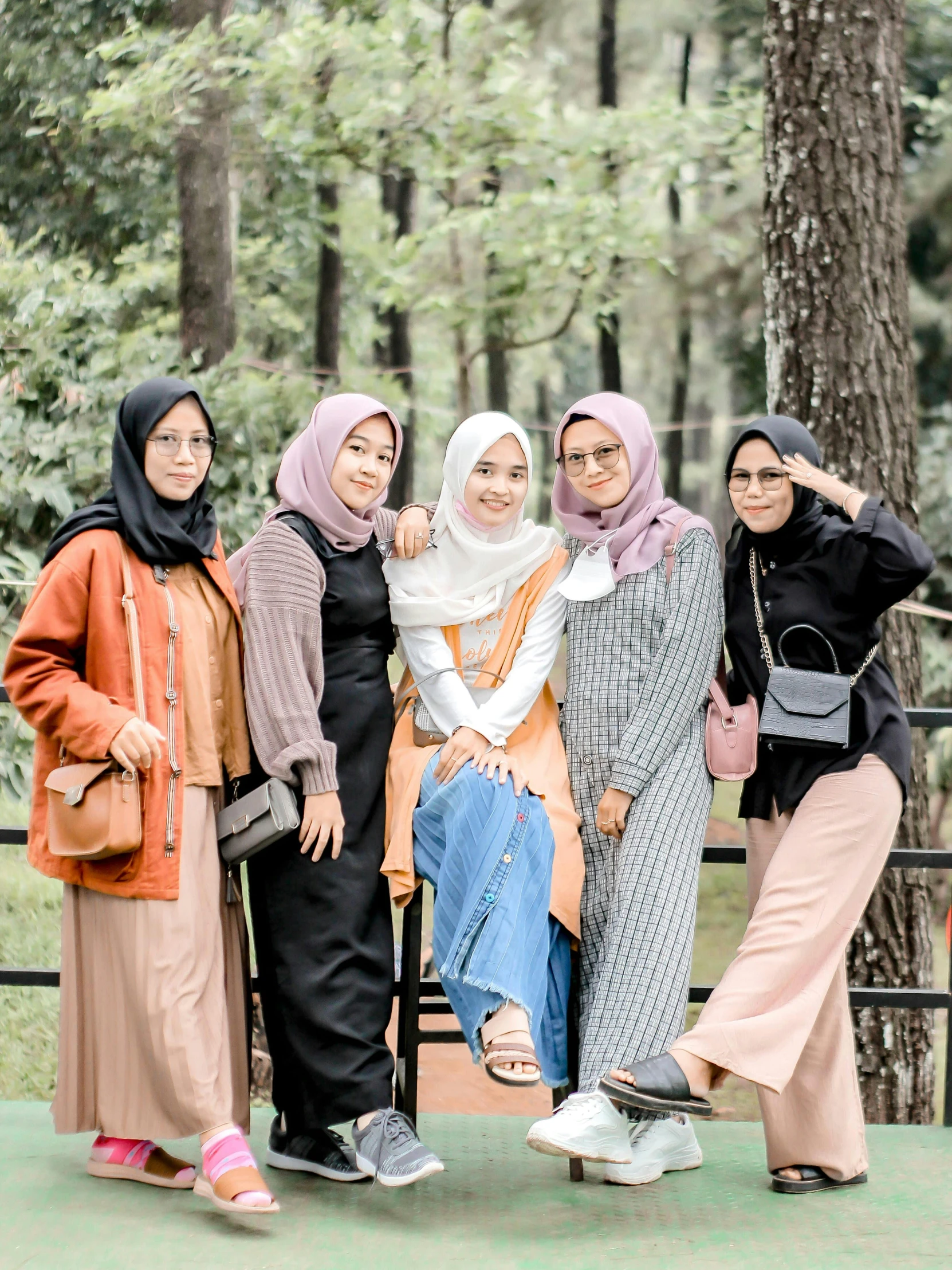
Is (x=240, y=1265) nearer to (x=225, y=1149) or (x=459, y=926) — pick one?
(x=225, y=1149)

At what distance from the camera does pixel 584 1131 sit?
2410 mm

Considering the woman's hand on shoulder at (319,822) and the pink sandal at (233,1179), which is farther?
the woman's hand on shoulder at (319,822)

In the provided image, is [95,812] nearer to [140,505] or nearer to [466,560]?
[140,505]

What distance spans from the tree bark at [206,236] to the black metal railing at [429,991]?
6446 millimetres

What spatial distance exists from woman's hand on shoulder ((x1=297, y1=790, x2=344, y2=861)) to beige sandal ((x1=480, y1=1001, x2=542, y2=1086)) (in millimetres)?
486

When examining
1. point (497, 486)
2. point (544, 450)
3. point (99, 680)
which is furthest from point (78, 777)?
point (544, 450)

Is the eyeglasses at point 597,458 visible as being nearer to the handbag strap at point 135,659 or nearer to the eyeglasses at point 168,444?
the eyeglasses at point 168,444

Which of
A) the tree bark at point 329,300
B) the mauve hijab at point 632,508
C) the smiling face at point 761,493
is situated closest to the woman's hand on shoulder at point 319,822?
the mauve hijab at point 632,508

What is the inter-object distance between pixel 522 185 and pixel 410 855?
1192cm

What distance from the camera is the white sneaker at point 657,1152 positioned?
2699mm

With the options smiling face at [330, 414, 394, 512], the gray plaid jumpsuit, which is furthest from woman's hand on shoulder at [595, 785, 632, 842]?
smiling face at [330, 414, 394, 512]

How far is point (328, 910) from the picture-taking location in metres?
2.68

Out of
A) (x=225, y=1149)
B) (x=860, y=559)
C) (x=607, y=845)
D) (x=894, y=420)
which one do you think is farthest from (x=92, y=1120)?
(x=894, y=420)

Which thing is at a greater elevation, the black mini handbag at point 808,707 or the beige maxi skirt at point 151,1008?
the black mini handbag at point 808,707
